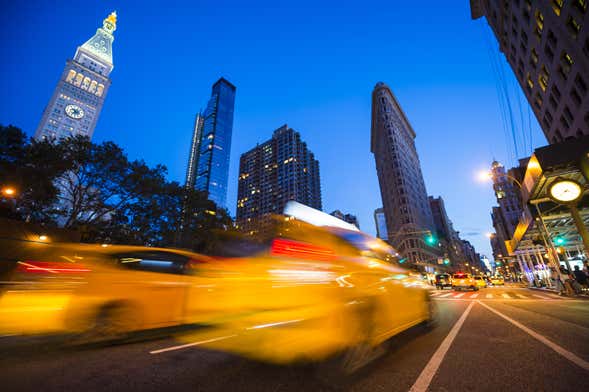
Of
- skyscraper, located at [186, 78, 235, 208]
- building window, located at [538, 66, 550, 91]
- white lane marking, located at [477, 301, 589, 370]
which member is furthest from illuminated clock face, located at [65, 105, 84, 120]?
building window, located at [538, 66, 550, 91]

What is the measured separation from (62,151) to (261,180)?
103107 mm

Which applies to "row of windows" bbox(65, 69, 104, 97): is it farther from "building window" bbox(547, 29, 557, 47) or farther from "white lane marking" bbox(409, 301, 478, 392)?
"white lane marking" bbox(409, 301, 478, 392)

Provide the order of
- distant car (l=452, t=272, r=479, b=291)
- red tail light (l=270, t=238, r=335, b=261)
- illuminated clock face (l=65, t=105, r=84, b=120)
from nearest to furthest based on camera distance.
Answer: red tail light (l=270, t=238, r=335, b=261)
distant car (l=452, t=272, r=479, b=291)
illuminated clock face (l=65, t=105, r=84, b=120)

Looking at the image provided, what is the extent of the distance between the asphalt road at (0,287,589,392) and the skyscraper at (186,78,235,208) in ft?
452

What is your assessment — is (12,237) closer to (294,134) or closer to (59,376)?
(59,376)

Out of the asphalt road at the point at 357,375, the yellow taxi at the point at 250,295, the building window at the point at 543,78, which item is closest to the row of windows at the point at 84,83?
the yellow taxi at the point at 250,295

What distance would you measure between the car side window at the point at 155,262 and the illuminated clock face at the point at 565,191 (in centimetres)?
1313

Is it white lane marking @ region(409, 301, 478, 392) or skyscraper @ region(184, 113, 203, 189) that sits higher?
skyscraper @ region(184, 113, 203, 189)

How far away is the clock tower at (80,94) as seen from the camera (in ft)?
313

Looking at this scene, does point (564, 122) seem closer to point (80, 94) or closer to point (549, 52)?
point (549, 52)

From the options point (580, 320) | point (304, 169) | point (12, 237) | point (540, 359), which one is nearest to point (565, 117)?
point (580, 320)

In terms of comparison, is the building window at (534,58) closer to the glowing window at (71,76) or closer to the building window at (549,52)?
the building window at (549,52)

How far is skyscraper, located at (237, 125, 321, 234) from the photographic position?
377ft

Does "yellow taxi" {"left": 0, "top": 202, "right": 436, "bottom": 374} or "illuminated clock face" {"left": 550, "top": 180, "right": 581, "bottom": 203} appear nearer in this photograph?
"yellow taxi" {"left": 0, "top": 202, "right": 436, "bottom": 374}
